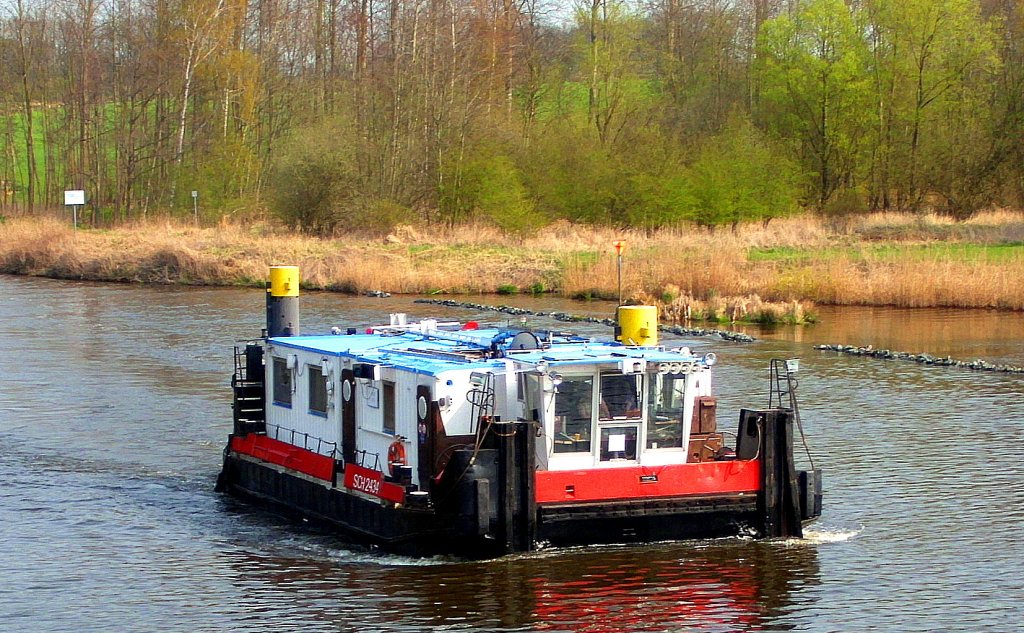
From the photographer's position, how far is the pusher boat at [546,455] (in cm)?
1644

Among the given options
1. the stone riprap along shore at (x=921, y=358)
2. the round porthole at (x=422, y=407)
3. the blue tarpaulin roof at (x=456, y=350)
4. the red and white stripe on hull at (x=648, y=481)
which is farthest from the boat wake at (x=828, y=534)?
the stone riprap along shore at (x=921, y=358)

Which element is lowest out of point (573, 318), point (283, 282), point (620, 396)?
point (573, 318)

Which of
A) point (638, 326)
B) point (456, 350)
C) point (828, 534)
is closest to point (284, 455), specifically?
point (456, 350)

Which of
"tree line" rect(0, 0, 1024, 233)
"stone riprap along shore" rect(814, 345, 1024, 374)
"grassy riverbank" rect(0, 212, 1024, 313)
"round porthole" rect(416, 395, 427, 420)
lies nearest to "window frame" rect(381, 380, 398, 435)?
"round porthole" rect(416, 395, 427, 420)

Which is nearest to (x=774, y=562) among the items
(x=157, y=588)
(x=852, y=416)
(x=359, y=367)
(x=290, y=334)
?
(x=359, y=367)

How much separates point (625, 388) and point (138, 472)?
9856 millimetres

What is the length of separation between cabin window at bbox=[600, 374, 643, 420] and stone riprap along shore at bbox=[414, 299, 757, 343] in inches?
736

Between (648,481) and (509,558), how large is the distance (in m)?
1.83

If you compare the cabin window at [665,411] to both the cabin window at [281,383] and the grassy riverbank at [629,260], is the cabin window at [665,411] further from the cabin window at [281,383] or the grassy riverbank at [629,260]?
the grassy riverbank at [629,260]

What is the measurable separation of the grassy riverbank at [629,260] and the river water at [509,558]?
11523mm

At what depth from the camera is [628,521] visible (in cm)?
1673

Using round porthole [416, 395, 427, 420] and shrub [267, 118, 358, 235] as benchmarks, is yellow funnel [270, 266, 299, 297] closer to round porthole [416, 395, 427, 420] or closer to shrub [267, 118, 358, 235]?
round porthole [416, 395, 427, 420]

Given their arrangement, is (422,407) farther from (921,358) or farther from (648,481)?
(921,358)

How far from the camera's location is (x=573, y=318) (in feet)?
136
